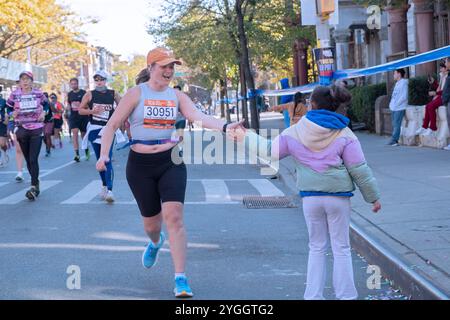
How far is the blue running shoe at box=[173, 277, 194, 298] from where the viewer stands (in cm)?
643

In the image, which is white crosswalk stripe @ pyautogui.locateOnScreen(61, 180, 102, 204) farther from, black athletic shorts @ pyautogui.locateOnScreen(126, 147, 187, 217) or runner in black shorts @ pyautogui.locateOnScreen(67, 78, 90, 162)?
runner in black shorts @ pyautogui.locateOnScreen(67, 78, 90, 162)

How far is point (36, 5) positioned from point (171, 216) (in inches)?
1048

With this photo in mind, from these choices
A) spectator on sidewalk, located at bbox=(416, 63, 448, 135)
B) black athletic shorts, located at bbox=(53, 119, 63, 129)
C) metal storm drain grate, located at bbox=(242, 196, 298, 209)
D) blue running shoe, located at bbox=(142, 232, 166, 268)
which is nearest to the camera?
blue running shoe, located at bbox=(142, 232, 166, 268)

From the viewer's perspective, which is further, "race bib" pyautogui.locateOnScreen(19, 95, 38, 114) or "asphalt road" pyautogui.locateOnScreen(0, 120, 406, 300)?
"race bib" pyautogui.locateOnScreen(19, 95, 38, 114)

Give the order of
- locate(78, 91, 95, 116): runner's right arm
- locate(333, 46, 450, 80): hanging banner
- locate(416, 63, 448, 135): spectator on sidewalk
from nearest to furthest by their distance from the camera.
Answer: locate(333, 46, 450, 80): hanging banner → locate(78, 91, 95, 116): runner's right arm → locate(416, 63, 448, 135): spectator on sidewalk

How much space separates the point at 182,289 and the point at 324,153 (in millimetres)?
1579

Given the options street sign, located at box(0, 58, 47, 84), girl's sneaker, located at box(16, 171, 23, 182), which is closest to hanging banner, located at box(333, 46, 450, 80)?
girl's sneaker, located at box(16, 171, 23, 182)

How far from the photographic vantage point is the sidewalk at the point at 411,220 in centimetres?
660

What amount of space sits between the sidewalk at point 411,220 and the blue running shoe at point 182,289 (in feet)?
5.27

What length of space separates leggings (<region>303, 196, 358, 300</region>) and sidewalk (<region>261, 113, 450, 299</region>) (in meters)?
0.60

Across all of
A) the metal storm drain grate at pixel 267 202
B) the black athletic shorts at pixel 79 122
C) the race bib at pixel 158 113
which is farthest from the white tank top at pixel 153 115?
the black athletic shorts at pixel 79 122

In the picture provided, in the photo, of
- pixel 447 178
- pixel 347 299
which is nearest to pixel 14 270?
pixel 347 299

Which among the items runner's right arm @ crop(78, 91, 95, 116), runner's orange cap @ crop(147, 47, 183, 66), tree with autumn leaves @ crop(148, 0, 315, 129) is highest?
tree with autumn leaves @ crop(148, 0, 315, 129)
